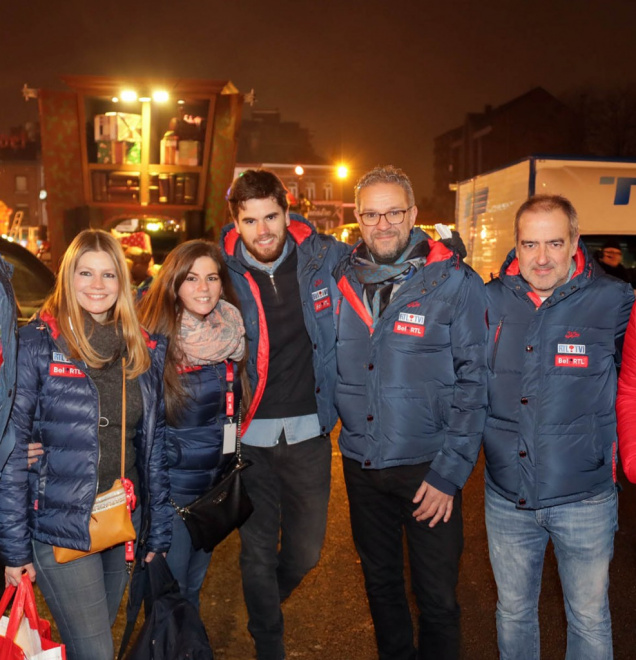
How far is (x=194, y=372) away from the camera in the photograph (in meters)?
3.42

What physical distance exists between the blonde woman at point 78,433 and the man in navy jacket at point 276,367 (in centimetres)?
77

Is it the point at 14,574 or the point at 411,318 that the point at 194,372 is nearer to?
the point at 411,318

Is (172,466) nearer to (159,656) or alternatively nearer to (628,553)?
(159,656)

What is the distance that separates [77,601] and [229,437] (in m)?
1.00

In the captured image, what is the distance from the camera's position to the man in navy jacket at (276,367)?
3.69m

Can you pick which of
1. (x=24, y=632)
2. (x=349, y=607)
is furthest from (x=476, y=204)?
(x=24, y=632)

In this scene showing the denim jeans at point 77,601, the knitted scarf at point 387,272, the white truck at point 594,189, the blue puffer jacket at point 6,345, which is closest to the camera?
the blue puffer jacket at point 6,345

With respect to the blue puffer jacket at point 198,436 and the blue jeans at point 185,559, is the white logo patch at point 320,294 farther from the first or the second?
the blue jeans at point 185,559

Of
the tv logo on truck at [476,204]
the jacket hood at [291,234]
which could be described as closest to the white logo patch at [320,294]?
the jacket hood at [291,234]

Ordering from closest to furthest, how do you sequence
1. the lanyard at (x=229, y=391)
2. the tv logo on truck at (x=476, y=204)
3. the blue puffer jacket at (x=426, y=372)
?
the blue puffer jacket at (x=426, y=372), the lanyard at (x=229, y=391), the tv logo on truck at (x=476, y=204)

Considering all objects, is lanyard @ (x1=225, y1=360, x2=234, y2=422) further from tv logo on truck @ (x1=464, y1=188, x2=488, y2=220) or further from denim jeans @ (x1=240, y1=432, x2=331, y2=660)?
tv logo on truck @ (x1=464, y1=188, x2=488, y2=220)

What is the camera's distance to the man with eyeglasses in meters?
3.24

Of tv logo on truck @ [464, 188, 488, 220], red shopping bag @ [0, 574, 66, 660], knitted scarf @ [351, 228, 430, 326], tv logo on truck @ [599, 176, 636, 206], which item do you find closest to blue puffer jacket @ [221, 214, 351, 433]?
knitted scarf @ [351, 228, 430, 326]

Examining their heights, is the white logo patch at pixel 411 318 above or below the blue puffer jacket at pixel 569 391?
above
